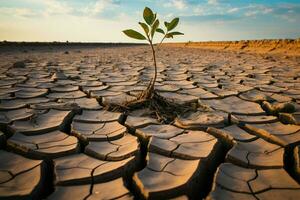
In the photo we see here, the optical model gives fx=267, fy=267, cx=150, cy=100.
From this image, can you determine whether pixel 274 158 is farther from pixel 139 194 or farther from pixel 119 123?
pixel 119 123

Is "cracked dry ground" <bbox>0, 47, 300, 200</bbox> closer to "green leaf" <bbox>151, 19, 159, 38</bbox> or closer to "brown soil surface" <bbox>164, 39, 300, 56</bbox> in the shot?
"green leaf" <bbox>151, 19, 159, 38</bbox>

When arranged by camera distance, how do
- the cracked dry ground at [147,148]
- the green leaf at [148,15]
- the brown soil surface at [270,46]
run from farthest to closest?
the brown soil surface at [270,46] < the green leaf at [148,15] < the cracked dry ground at [147,148]

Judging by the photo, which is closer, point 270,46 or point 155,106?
point 155,106

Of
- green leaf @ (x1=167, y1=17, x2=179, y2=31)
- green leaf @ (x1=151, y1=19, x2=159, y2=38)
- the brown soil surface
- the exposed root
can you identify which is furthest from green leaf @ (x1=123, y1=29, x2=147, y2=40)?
the brown soil surface

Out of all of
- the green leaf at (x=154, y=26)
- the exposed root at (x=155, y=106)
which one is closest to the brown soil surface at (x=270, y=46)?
the exposed root at (x=155, y=106)

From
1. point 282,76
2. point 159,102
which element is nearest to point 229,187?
point 159,102

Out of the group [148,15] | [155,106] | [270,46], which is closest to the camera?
[148,15]

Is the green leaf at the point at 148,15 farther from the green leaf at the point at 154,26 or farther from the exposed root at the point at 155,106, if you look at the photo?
the exposed root at the point at 155,106

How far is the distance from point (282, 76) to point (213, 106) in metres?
1.92

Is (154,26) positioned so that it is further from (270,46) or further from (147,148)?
(270,46)

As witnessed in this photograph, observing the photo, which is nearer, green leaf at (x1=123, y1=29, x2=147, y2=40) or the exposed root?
green leaf at (x1=123, y1=29, x2=147, y2=40)

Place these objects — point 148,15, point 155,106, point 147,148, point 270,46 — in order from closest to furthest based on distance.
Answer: point 147,148 → point 148,15 → point 155,106 → point 270,46

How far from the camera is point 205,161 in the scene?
1.30 metres

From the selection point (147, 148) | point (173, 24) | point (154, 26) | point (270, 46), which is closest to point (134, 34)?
point (154, 26)
